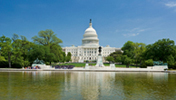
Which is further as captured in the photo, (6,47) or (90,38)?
(90,38)

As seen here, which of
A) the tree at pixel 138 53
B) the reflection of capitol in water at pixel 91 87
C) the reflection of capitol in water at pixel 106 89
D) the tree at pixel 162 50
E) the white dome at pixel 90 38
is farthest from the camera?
the white dome at pixel 90 38

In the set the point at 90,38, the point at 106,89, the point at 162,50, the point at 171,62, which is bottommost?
the point at 106,89

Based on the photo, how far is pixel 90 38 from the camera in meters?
134

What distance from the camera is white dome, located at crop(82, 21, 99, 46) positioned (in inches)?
5285

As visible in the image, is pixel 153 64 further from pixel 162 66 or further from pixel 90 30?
pixel 90 30

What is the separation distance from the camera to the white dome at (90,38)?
13425 centimetres

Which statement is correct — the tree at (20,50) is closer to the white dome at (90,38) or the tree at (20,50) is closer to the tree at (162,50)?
the tree at (162,50)

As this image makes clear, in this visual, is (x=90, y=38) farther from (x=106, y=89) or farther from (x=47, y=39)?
(x=106, y=89)

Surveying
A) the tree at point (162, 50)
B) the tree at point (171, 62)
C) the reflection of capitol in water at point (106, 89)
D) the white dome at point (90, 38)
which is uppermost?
the white dome at point (90, 38)

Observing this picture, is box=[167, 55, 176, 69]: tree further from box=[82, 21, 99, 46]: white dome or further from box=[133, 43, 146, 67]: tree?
box=[82, 21, 99, 46]: white dome

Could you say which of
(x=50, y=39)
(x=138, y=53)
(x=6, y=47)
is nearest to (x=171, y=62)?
(x=138, y=53)

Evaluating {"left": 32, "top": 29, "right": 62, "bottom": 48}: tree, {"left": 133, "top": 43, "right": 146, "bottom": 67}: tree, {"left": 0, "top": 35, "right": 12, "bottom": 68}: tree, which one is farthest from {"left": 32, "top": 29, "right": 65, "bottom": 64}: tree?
{"left": 133, "top": 43, "right": 146, "bottom": 67}: tree

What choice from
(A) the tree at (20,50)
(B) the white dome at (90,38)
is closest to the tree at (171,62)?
(A) the tree at (20,50)

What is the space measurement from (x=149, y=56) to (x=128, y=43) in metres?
29.6
